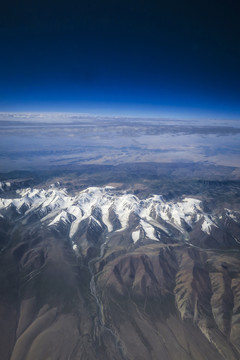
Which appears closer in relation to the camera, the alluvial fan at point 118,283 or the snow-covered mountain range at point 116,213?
the alluvial fan at point 118,283

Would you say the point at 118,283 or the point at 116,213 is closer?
the point at 118,283

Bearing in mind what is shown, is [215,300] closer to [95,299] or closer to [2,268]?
[95,299]

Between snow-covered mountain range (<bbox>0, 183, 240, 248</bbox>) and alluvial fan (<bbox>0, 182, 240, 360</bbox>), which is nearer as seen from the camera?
alluvial fan (<bbox>0, 182, 240, 360</bbox>)

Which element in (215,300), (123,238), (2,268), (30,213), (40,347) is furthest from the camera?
(30,213)

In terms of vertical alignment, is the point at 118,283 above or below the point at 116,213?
above

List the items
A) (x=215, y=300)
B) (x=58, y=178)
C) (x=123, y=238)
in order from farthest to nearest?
(x=58, y=178)
(x=123, y=238)
(x=215, y=300)

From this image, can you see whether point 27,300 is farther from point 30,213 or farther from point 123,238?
point 30,213

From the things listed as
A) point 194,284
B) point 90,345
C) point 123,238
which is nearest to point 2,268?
point 90,345

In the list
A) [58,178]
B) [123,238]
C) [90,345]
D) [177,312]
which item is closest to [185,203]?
[123,238]

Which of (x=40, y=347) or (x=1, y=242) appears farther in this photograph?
(x=1, y=242)
